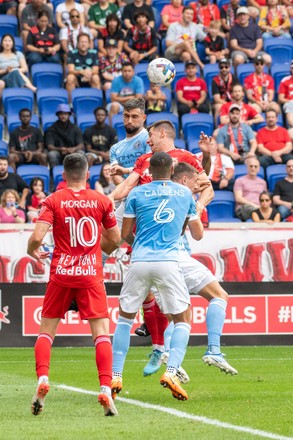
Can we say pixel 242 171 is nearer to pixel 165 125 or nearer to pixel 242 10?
pixel 242 10

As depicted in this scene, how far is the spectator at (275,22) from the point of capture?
82.9 ft

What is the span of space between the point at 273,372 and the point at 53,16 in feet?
42.2

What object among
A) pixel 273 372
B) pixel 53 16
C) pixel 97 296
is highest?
pixel 53 16

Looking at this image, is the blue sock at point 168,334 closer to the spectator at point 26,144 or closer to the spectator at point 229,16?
the spectator at point 26,144

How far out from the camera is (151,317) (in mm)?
11641

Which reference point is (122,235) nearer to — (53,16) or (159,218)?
(159,218)

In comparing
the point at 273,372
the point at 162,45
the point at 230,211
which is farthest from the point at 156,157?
the point at 162,45

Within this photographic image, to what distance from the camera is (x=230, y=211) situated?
20.8 metres

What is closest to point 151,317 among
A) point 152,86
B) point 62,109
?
point 62,109

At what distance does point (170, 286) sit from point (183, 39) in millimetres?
14777

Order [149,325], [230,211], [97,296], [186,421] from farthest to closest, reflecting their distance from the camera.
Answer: [230,211], [149,325], [97,296], [186,421]

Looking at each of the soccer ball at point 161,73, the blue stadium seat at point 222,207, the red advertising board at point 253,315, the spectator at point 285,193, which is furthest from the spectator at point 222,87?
the soccer ball at point 161,73

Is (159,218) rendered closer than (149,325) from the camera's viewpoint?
Yes

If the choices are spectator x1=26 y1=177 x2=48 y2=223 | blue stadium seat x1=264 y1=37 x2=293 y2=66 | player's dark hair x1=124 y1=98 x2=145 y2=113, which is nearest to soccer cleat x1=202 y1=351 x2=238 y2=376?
player's dark hair x1=124 y1=98 x2=145 y2=113
